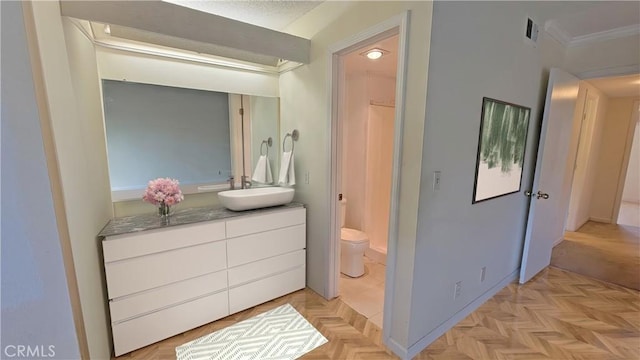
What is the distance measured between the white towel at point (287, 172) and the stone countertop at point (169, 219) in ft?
0.90

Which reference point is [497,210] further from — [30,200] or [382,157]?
[30,200]

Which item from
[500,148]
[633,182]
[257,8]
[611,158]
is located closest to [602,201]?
[611,158]

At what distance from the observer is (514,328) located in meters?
2.04

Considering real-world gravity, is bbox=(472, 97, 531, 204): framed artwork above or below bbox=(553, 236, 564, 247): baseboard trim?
above

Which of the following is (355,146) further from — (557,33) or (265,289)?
(557,33)

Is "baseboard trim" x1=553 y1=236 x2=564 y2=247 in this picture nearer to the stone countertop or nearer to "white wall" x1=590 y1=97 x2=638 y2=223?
"white wall" x1=590 y1=97 x2=638 y2=223

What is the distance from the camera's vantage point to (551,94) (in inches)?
94.5

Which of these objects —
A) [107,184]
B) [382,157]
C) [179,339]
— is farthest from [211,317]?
[382,157]

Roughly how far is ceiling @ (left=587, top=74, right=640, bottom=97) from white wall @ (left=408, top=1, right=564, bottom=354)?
1.84 metres

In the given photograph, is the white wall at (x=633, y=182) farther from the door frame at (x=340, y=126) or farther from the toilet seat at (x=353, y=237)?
the door frame at (x=340, y=126)

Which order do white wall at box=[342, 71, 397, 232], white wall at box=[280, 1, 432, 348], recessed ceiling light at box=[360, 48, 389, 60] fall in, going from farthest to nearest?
white wall at box=[342, 71, 397, 232]
recessed ceiling light at box=[360, 48, 389, 60]
white wall at box=[280, 1, 432, 348]

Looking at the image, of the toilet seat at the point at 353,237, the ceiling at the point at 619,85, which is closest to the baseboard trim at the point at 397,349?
the toilet seat at the point at 353,237

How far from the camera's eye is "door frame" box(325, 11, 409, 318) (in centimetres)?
155

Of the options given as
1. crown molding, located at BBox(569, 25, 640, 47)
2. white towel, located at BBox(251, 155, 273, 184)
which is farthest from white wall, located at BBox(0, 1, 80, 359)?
crown molding, located at BBox(569, 25, 640, 47)
